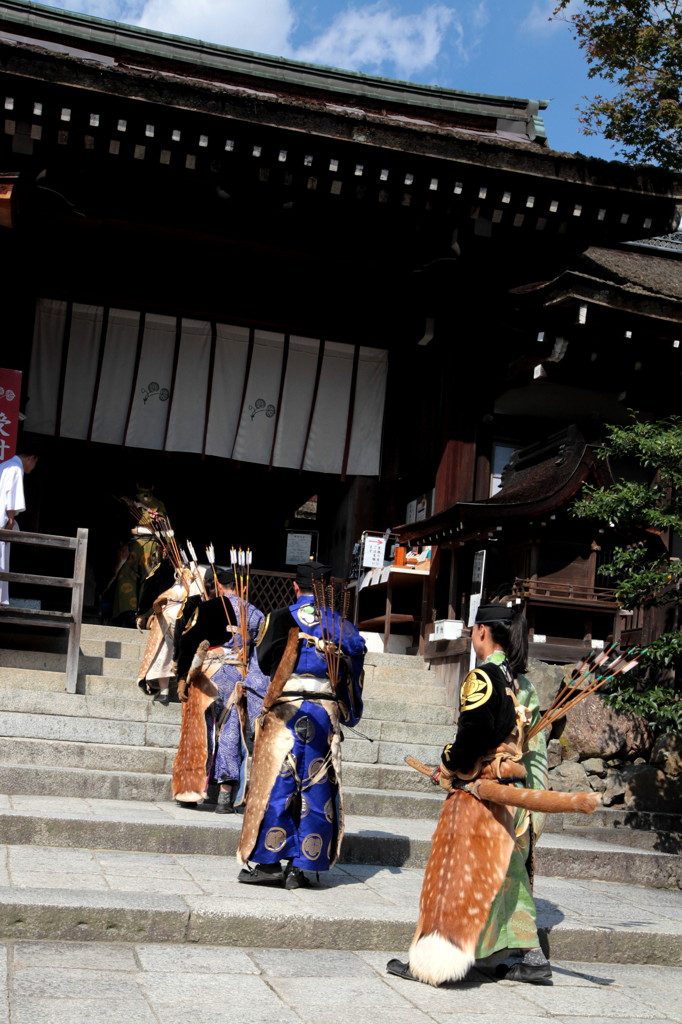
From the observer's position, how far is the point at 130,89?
912cm

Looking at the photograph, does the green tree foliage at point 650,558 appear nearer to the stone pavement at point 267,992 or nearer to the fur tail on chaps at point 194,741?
the stone pavement at point 267,992

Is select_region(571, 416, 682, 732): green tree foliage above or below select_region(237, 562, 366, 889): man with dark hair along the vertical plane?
above

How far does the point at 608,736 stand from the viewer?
8.38 metres

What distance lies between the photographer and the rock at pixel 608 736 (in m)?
8.37

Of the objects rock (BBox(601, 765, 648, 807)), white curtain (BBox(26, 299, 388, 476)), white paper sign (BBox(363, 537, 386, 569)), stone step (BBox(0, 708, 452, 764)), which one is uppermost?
white curtain (BBox(26, 299, 388, 476))

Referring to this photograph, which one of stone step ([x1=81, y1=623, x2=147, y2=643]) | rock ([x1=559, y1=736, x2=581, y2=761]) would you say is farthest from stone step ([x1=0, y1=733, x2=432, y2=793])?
stone step ([x1=81, y1=623, x2=147, y2=643])

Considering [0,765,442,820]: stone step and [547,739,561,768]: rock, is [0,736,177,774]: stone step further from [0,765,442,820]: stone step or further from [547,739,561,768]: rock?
[547,739,561,768]: rock

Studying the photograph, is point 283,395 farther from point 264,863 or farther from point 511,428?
point 264,863

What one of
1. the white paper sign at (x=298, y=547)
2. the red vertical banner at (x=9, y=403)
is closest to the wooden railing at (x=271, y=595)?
the white paper sign at (x=298, y=547)

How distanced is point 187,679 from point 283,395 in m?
6.04

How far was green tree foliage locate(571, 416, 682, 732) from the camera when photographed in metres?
6.91

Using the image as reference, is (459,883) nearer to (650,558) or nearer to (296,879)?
(296,879)

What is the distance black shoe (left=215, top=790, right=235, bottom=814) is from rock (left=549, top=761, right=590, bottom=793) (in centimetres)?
276

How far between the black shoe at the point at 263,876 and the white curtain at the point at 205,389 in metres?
7.68
